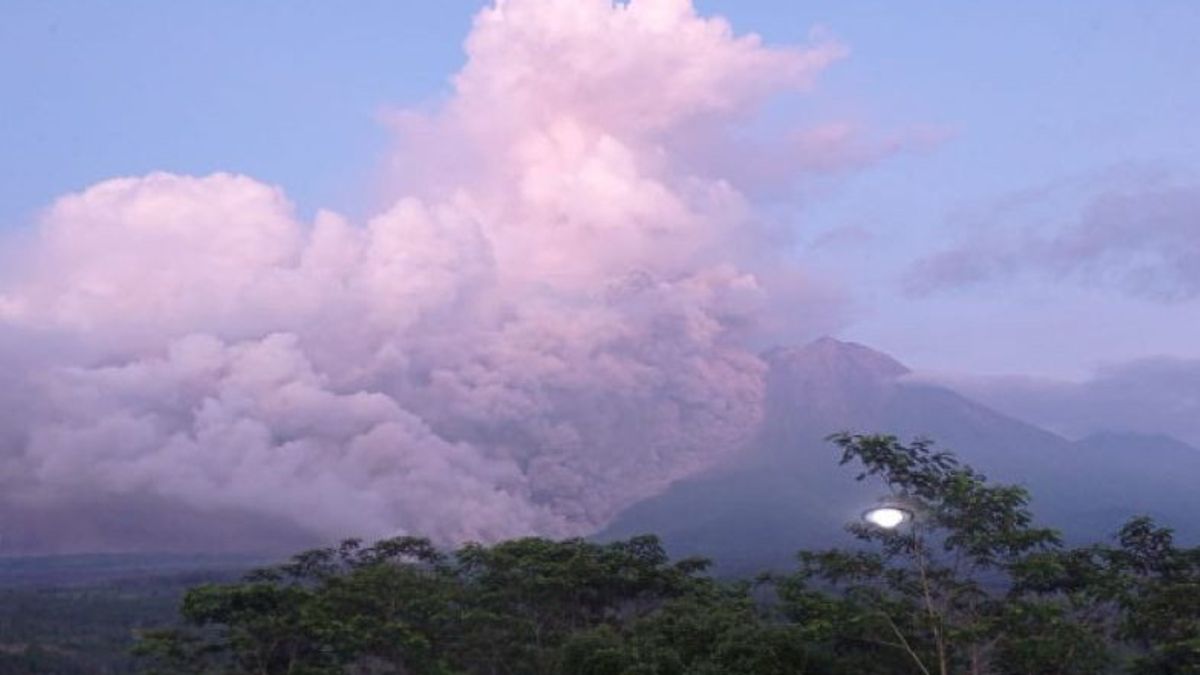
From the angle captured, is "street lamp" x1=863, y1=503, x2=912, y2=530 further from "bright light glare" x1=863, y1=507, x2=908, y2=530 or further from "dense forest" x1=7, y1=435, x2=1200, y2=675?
"dense forest" x1=7, y1=435, x2=1200, y2=675

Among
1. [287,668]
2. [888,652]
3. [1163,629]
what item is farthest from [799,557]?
[287,668]

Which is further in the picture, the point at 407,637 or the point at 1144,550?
the point at 407,637

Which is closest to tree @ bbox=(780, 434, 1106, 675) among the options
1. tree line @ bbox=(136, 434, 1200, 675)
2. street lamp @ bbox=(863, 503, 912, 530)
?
tree line @ bbox=(136, 434, 1200, 675)

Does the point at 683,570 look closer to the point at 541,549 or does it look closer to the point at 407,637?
the point at 541,549

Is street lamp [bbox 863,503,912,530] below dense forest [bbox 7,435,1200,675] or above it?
above

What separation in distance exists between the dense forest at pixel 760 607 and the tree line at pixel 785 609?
0.04 meters

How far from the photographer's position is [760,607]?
22.0 meters

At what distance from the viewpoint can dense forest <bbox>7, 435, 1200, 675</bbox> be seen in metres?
15.2

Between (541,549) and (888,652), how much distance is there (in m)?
7.95

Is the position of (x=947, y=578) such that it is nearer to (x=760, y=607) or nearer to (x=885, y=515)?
(x=885, y=515)

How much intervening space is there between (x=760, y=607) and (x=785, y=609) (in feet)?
11.5

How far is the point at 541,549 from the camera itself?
2311 centimetres

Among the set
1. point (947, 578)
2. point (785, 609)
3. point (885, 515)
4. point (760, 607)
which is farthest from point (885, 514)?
point (760, 607)

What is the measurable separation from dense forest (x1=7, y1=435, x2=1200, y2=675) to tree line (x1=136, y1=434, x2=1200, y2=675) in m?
0.04
